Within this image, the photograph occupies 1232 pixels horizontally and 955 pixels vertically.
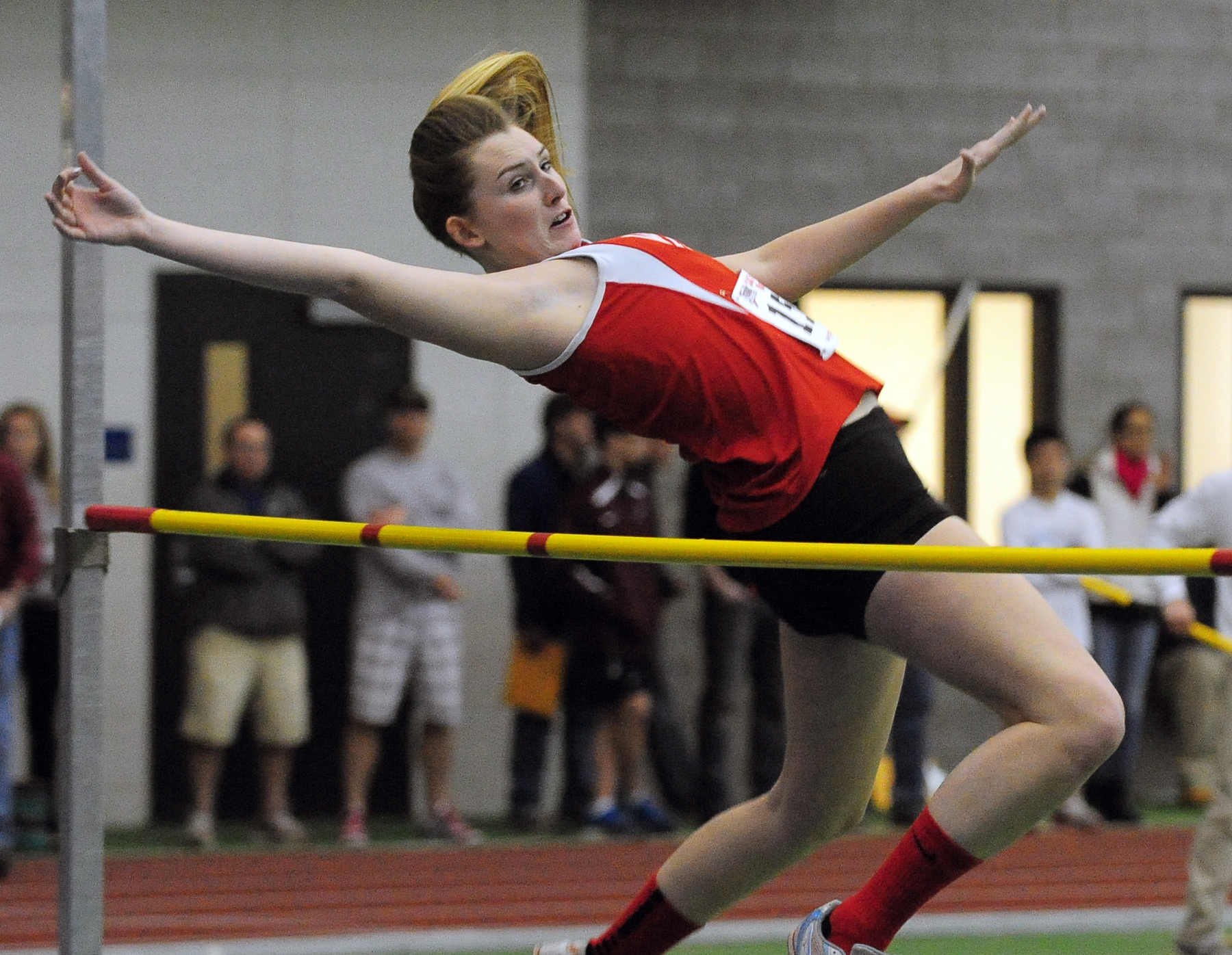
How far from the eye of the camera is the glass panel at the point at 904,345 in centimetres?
849

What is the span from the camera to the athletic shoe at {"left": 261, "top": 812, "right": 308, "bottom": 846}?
713 cm

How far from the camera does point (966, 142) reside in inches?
332

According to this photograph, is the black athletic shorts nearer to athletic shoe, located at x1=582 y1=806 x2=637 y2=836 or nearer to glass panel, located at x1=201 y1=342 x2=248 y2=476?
athletic shoe, located at x1=582 y1=806 x2=637 y2=836

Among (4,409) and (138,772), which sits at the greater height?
(4,409)

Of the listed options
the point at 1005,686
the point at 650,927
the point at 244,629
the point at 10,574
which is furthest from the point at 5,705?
the point at 1005,686

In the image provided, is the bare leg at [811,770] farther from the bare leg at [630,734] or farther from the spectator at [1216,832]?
the bare leg at [630,734]

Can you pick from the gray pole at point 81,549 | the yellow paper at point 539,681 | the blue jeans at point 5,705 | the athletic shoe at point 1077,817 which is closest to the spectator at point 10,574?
the blue jeans at point 5,705

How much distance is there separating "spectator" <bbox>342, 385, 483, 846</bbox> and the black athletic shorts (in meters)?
4.24

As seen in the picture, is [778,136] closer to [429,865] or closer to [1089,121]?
[1089,121]

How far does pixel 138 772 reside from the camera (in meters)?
7.73

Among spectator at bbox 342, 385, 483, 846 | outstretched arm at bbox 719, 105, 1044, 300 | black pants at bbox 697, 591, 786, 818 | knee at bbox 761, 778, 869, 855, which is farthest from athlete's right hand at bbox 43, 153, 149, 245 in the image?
black pants at bbox 697, 591, 786, 818

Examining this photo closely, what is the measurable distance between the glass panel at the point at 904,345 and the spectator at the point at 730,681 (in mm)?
1375

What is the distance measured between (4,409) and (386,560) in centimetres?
151

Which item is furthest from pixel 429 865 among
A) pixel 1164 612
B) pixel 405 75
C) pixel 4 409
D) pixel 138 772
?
pixel 405 75
